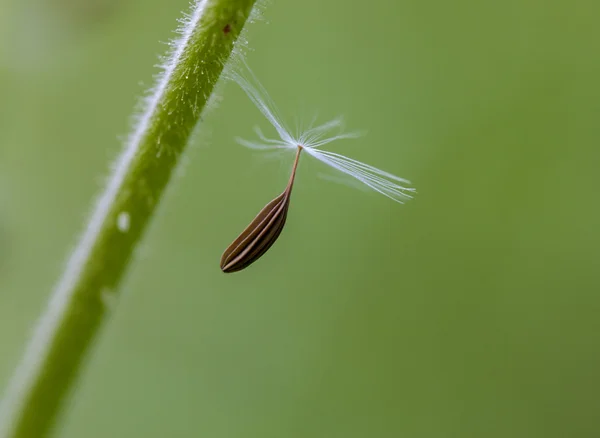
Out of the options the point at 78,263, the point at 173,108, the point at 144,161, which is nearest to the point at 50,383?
the point at 78,263

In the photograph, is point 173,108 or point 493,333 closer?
point 173,108

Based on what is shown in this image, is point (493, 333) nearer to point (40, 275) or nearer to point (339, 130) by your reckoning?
point (339, 130)

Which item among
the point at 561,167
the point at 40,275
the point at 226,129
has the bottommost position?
the point at 40,275

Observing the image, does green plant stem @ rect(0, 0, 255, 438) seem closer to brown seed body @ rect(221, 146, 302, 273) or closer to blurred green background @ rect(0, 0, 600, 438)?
brown seed body @ rect(221, 146, 302, 273)

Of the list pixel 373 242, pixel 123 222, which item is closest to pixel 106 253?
pixel 123 222

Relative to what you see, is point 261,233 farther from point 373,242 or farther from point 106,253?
point 373,242

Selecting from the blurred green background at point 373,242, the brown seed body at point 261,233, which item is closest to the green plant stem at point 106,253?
the brown seed body at point 261,233
